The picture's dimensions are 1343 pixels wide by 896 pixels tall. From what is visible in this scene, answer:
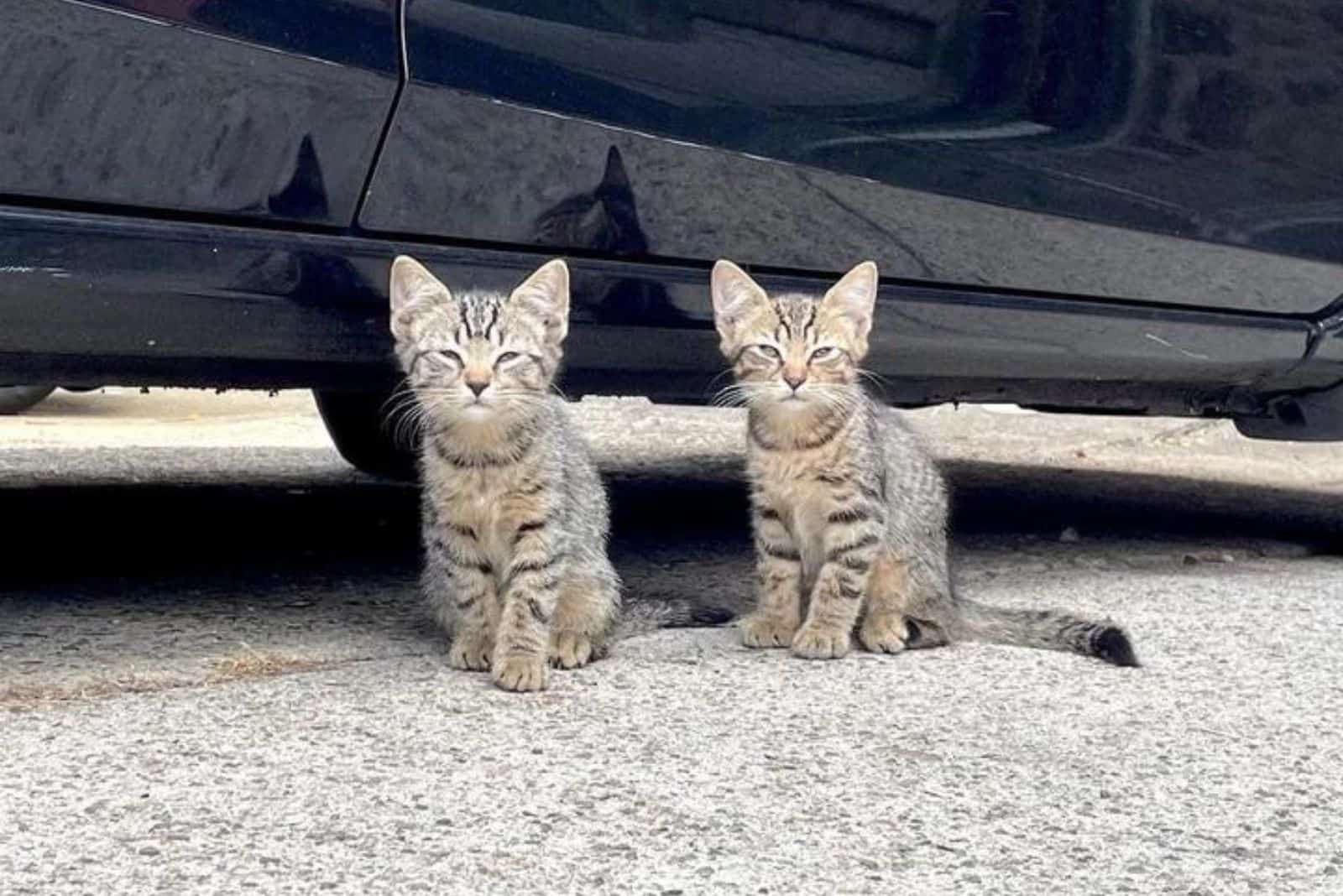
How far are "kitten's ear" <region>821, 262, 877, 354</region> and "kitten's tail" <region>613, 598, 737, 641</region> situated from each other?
2.05 ft

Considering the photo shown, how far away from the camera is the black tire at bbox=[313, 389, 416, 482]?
5.41 metres

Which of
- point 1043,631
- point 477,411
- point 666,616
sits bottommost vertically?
point 666,616

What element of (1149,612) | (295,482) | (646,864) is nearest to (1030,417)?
(295,482)

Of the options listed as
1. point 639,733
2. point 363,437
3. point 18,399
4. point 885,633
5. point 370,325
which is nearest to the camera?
point 639,733

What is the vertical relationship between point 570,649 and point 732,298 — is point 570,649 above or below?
below

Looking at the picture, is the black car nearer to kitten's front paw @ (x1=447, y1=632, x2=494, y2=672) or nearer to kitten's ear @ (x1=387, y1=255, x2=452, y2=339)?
kitten's ear @ (x1=387, y1=255, x2=452, y2=339)

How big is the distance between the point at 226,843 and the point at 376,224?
50.7 inches

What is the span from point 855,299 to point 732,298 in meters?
0.26

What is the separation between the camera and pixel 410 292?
3.14 meters

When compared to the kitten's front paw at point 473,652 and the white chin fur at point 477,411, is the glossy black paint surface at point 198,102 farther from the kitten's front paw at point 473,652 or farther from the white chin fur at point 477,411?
the kitten's front paw at point 473,652

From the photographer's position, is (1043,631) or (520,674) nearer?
(520,674)

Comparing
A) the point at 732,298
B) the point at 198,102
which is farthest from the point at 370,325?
the point at 732,298

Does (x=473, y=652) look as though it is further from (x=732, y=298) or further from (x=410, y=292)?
(x=732, y=298)

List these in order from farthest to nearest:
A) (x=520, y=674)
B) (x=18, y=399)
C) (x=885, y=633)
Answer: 1. (x=18, y=399)
2. (x=885, y=633)
3. (x=520, y=674)
